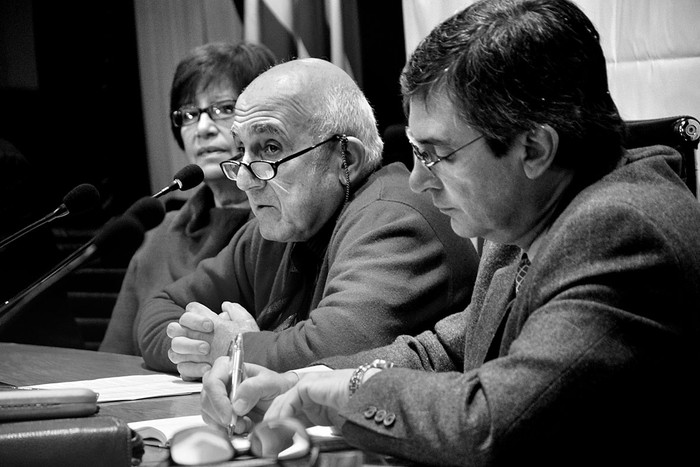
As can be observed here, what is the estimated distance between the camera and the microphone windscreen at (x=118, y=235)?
207 cm

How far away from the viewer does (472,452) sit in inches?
43.7

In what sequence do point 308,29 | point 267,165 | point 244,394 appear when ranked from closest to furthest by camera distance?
1. point 244,394
2. point 267,165
3. point 308,29

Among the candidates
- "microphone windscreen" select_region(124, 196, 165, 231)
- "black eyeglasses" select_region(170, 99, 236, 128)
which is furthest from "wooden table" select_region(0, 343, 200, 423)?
"black eyeglasses" select_region(170, 99, 236, 128)

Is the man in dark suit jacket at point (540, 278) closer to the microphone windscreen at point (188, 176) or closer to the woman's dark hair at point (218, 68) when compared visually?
the microphone windscreen at point (188, 176)

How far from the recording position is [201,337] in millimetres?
2094

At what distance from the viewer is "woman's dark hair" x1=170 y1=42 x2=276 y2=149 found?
303cm

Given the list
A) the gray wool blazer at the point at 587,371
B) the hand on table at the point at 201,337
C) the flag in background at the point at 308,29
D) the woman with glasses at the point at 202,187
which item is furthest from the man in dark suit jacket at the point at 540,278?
the flag in background at the point at 308,29

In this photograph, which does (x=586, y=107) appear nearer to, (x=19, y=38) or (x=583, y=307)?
(x=583, y=307)

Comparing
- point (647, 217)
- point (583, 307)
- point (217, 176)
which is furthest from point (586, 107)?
point (217, 176)

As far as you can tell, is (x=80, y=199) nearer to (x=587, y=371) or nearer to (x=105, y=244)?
(x=105, y=244)

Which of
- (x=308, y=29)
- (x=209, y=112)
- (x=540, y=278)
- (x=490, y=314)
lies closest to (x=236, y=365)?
(x=490, y=314)

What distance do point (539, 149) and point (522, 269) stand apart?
245 mm

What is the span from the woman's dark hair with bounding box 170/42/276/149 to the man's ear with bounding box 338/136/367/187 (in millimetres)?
930

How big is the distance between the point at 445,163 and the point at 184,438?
0.54 m
